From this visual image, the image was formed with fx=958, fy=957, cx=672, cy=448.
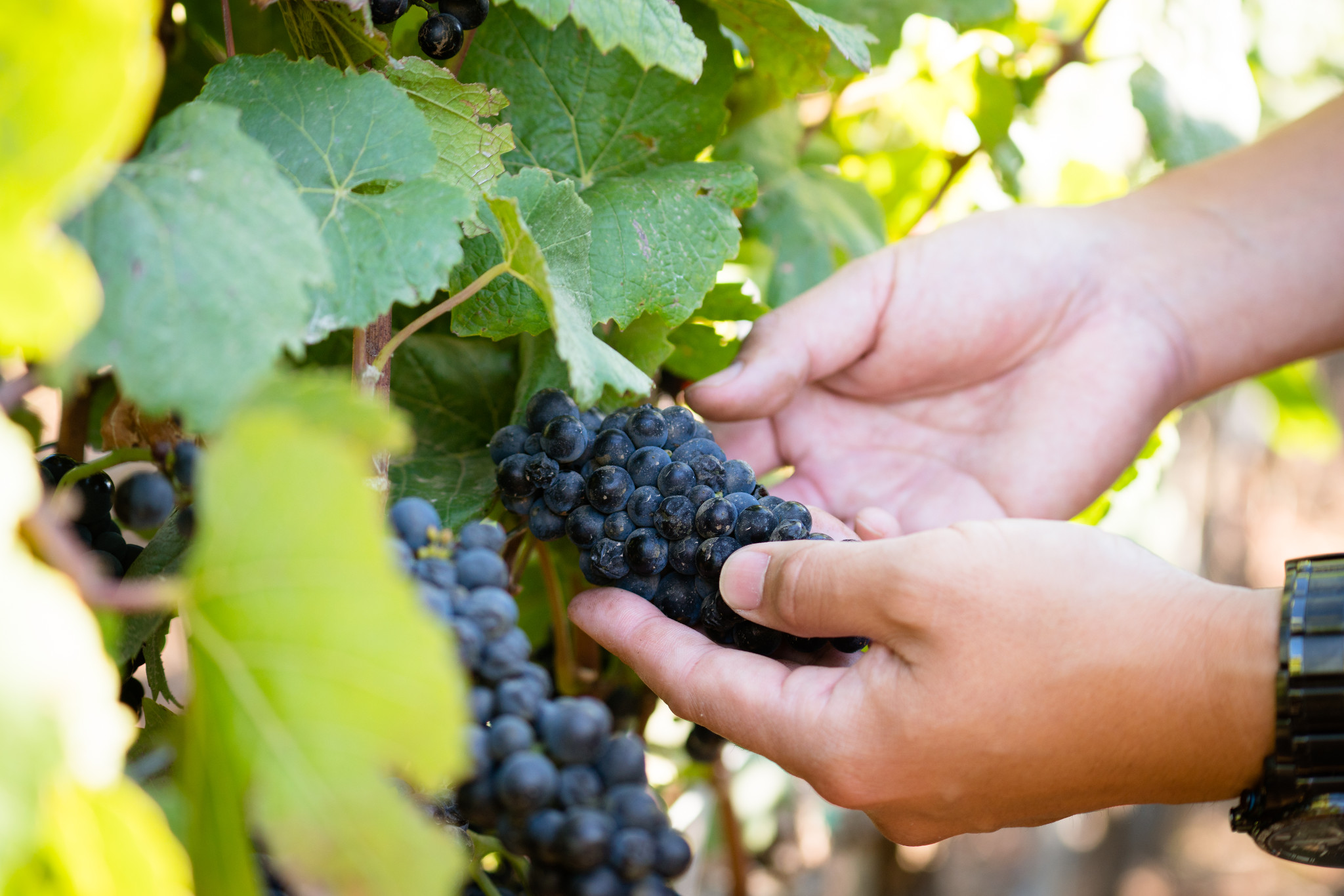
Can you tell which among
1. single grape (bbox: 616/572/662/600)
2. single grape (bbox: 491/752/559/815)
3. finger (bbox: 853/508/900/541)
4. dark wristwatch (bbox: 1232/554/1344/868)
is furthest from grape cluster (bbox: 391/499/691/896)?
finger (bbox: 853/508/900/541)

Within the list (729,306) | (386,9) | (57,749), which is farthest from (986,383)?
(57,749)

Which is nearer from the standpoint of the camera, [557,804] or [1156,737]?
[557,804]

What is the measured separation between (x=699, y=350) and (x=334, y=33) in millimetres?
451

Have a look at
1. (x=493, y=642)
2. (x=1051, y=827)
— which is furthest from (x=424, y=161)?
(x=1051, y=827)

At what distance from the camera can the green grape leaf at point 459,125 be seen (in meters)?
0.63

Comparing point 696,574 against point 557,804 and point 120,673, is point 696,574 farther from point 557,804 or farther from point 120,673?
point 120,673

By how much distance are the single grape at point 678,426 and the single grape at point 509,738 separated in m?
0.30

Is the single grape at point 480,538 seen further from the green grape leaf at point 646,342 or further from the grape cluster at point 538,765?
the green grape leaf at point 646,342

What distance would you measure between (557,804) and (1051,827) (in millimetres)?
2849

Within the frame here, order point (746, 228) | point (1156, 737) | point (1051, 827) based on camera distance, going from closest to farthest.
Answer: point (1156, 737) → point (746, 228) → point (1051, 827)

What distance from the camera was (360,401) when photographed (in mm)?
392

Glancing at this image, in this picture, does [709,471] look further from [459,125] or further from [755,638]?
[459,125]

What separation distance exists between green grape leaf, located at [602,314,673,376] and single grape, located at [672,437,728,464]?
0.11 meters

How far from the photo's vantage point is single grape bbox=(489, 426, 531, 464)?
70cm
